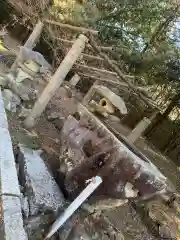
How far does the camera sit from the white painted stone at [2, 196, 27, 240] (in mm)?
3796

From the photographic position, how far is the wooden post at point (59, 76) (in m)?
6.50

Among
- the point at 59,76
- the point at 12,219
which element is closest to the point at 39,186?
the point at 12,219

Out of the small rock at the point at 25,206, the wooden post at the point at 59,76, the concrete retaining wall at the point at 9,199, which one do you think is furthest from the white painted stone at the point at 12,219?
the wooden post at the point at 59,76

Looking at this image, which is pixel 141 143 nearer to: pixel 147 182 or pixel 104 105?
pixel 104 105

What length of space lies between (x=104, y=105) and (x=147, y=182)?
2556 mm

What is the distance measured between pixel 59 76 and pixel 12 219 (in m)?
3.50

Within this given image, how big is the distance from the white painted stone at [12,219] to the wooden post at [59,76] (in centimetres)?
299

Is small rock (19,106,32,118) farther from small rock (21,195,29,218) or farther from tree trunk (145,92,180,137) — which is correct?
tree trunk (145,92,180,137)

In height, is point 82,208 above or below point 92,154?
below

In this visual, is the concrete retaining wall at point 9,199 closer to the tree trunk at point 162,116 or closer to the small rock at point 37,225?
Result: the small rock at point 37,225

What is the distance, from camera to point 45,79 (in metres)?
9.36

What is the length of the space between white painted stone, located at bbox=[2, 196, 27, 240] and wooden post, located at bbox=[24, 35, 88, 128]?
299 centimetres

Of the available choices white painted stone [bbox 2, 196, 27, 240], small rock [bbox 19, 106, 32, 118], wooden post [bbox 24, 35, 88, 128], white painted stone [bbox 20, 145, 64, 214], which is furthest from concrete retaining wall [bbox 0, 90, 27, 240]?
small rock [bbox 19, 106, 32, 118]

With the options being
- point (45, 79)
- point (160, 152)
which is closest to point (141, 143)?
point (160, 152)
